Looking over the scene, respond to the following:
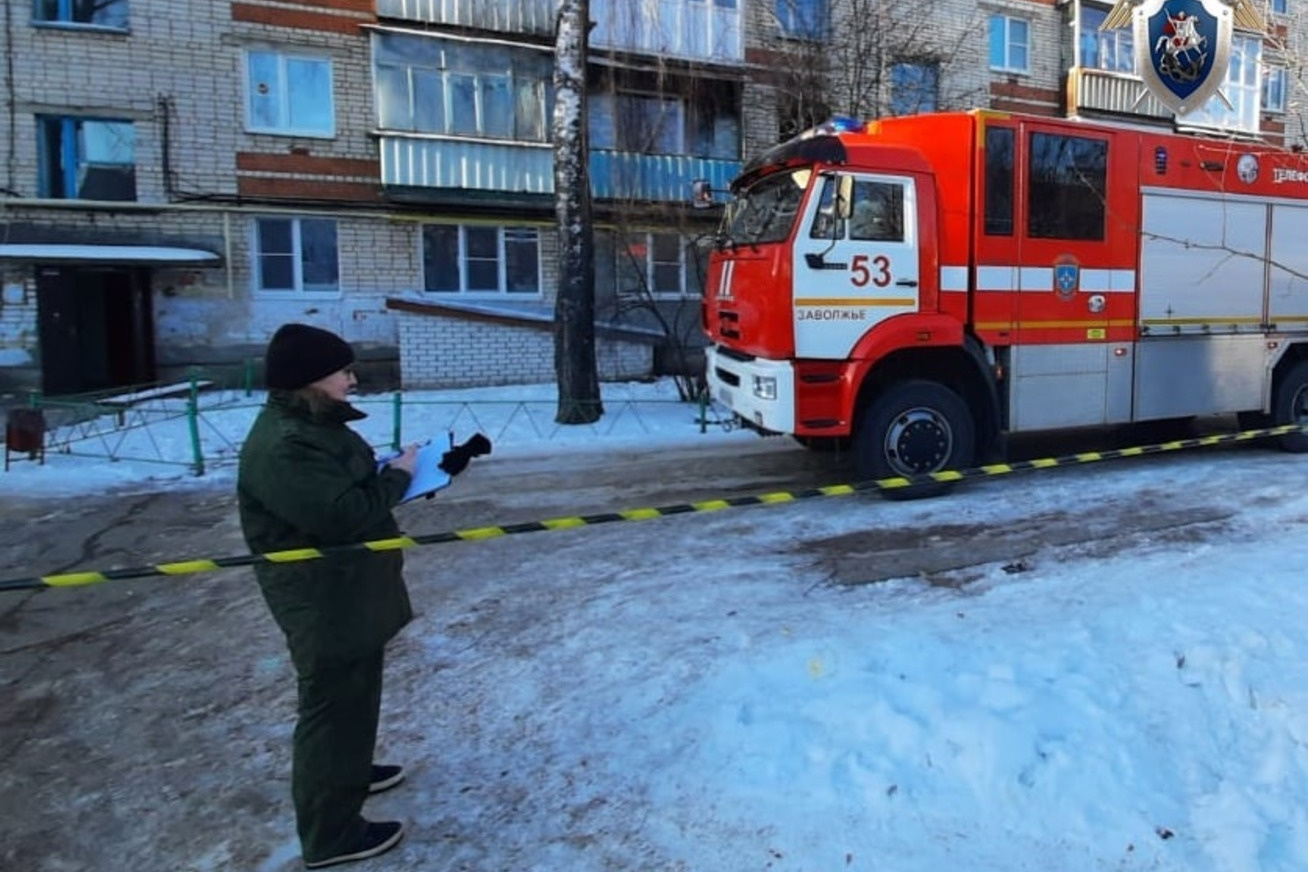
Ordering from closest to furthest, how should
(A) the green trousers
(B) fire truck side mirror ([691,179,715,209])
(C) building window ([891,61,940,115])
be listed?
(A) the green trousers < (B) fire truck side mirror ([691,179,715,209]) < (C) building window ([891,61,940,115])

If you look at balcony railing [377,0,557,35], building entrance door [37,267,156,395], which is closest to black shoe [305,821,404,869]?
building entrance door [37,267,156,395]

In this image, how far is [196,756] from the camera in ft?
11.9

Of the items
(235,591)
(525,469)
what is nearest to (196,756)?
(235,591)

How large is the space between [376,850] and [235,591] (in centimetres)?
318

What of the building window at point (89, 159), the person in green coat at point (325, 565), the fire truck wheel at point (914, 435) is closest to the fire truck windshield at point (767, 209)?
the fire truck wheel at point (914, 435)

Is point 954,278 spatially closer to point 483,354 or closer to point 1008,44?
point 483,354

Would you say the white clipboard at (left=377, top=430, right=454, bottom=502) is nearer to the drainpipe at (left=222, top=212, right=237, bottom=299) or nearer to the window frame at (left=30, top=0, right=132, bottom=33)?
the drainpipe at (left=222, top=212, right=237, bottom=299)

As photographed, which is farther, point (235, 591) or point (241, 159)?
point (241, 159)

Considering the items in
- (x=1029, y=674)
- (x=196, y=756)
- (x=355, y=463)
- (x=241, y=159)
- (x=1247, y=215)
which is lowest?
(x=196, y=756)

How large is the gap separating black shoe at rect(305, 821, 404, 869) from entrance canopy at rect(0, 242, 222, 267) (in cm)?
1462

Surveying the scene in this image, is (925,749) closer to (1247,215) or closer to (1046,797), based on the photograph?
(1046,797)

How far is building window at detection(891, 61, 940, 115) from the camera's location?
1606cm

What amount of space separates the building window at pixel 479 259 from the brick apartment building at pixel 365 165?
0.14 ft

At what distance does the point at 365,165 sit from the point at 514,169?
9.07 feet
